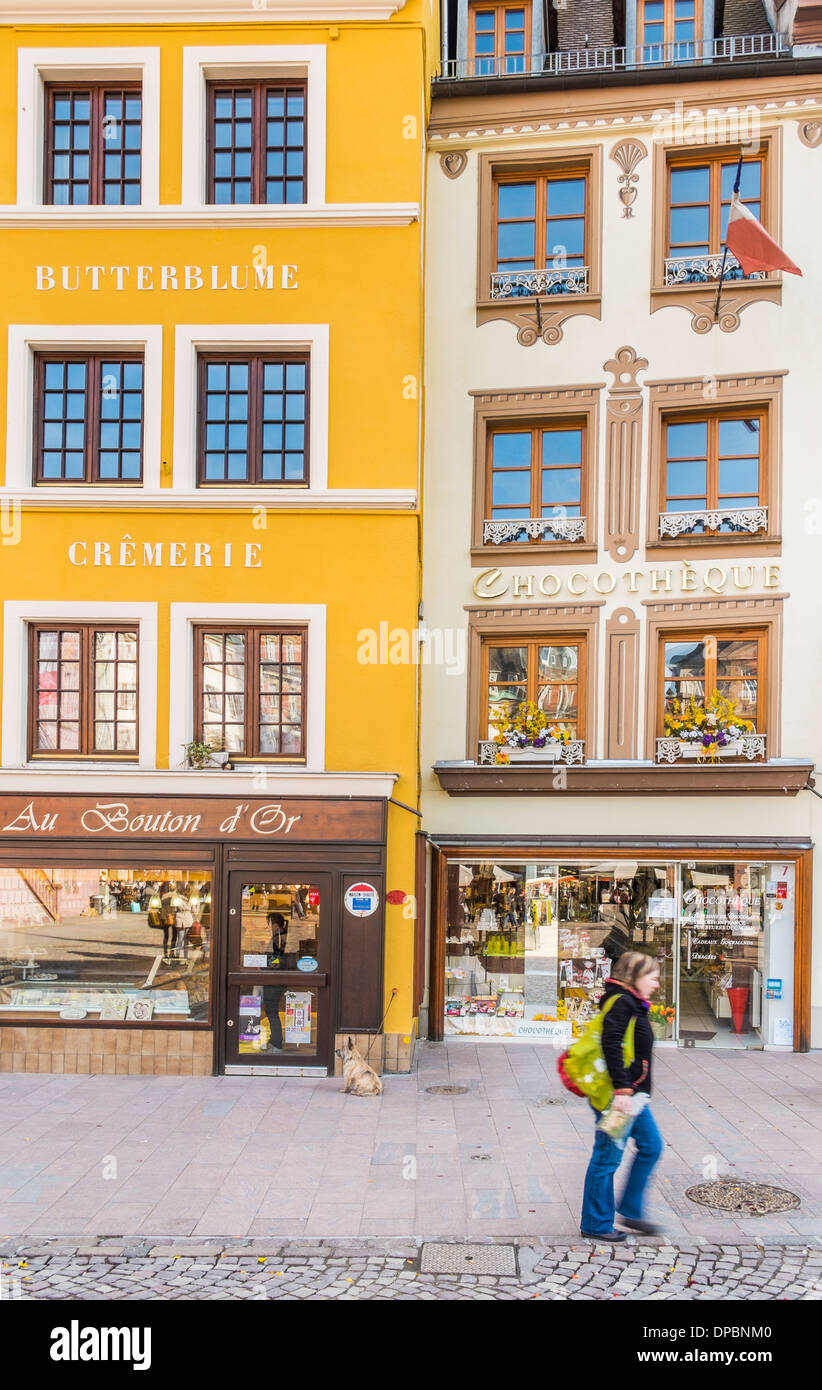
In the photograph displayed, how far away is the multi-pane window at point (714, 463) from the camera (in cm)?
1349

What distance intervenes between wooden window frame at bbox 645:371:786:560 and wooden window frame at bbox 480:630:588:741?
1.66 m

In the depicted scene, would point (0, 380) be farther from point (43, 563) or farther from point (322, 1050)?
point (322, 1050)

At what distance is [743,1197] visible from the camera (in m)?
7.65

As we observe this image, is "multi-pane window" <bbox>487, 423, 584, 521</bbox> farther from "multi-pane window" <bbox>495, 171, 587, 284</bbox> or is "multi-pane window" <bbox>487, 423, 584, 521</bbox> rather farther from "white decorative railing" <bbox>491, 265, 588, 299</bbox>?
"multi-pane window" <bbox>495, 171, 587, 284</bbox>

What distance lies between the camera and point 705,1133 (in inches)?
368

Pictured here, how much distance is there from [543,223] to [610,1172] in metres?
12.7

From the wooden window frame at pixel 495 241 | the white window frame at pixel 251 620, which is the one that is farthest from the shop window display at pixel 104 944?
the wooden window frame at pixel 495 241

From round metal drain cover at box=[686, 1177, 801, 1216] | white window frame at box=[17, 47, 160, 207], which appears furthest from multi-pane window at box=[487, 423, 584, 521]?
round metal drain cover at box=[686, 1177, 801, 1216]

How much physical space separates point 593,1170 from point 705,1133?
10.6 feet

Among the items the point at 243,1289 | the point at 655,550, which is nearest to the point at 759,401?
the point at 655,550

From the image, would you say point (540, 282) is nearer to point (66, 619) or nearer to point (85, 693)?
point (66, 619)

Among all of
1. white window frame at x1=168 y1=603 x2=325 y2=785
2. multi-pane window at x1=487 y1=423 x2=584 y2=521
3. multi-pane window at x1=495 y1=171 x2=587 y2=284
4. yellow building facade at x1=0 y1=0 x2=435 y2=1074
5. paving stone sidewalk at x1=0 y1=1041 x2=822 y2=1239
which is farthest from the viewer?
multi-pane window at x1=495 y1=171 x2=587 y2=284

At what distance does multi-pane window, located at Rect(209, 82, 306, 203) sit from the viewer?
11984 mm

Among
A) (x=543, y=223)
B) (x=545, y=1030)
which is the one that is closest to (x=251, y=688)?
(x=545, y=1030)
